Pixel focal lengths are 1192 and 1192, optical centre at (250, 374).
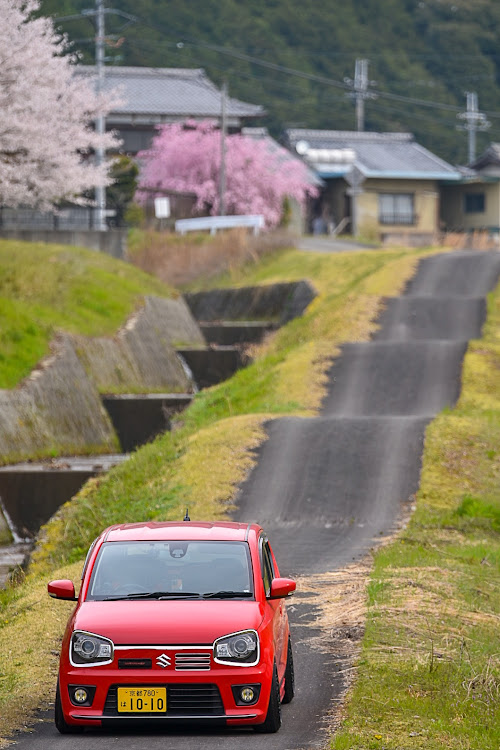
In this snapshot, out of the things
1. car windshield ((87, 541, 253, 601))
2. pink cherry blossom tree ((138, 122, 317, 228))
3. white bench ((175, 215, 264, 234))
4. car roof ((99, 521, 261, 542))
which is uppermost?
pink cherry blossom tree ((138, 122, 317, 228))

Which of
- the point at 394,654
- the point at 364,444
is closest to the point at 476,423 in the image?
the point at 364,444

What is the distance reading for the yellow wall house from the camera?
2783 inches

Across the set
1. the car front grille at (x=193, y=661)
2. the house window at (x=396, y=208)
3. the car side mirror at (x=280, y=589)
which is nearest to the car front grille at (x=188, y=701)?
the car front grille at (x=193, y=661)

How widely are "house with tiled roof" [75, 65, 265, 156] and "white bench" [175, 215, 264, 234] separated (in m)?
11.5

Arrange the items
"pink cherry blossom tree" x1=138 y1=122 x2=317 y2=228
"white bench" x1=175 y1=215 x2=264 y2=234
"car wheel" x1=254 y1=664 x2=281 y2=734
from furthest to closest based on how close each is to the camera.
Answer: "pink cherry blossom tree" x1=138 y1=122 x2=317 y2=228 → "white bench" x1=175 y1=215 x2=264 y2=234 → "car wheel" x1=254 y1=664 x2=281 y2=734

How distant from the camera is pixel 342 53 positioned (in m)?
96.8

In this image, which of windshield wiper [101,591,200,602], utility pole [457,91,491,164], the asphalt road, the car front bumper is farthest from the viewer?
utility pole [457,91,491,164]

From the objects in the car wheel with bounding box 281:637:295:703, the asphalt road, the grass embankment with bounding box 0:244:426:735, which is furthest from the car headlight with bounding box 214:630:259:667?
the grass embankment with bounding box 0:244:426:735

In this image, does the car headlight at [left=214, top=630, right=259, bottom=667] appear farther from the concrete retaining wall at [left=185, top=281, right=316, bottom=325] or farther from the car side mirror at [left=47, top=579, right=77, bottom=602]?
the concrete retaining wall at [left=185, top=281, right=316, bottom=325]

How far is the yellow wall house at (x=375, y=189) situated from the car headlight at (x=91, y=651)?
61.6m

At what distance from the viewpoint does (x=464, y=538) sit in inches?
683

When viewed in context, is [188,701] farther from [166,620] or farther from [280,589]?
[280,589]

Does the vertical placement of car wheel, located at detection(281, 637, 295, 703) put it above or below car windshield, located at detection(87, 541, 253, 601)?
below

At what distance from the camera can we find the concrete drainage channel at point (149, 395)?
22125 mm
